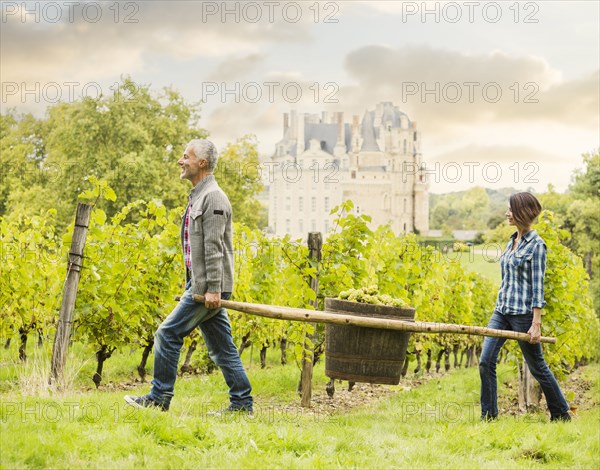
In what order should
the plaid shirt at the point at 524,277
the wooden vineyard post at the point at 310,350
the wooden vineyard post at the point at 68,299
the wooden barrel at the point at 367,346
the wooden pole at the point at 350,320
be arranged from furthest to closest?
the wooden vineyard post at the point at 310,350 < the wooden vineyard post at the point at 68,299 < the plaid shirt at the point at 524,277 < the wooden barrel at the point at 367,346 < the wooden pole at the point at 350,320

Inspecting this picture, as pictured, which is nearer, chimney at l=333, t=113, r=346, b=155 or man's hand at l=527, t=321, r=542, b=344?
man's hand at l=527, t=321, r=542, b=344

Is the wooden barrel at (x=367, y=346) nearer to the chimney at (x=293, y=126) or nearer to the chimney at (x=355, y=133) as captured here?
the chimney at (x=293, y=126)

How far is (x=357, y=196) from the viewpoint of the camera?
95.3 m

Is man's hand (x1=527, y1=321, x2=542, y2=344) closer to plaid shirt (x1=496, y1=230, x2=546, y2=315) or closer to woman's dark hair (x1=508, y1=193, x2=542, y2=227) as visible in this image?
plaid shirt (x1=496, y1=230, x2=546, y2=315)

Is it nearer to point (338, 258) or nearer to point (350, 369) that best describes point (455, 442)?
point (350, 369)

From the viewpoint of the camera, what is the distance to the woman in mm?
5742

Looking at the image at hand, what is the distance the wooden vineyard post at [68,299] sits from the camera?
5918 millimetres

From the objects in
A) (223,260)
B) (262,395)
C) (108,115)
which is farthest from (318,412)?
(108,115)

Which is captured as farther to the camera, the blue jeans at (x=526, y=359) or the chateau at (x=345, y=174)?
the chateau at (x=345, y=174)

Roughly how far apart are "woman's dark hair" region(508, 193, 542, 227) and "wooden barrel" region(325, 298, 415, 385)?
116 cm

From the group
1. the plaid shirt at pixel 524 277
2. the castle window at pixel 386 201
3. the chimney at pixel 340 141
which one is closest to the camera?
the plaid shirt at pixel 524 277

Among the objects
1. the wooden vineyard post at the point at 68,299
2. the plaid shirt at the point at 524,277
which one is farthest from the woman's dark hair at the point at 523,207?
the wooden vineyard post at the point at 68,299

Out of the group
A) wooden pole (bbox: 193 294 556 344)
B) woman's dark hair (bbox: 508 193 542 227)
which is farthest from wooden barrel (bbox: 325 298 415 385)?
woman's dark hair (bbox: 508 193 542 227)

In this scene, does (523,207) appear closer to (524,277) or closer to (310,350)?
(524,277)
